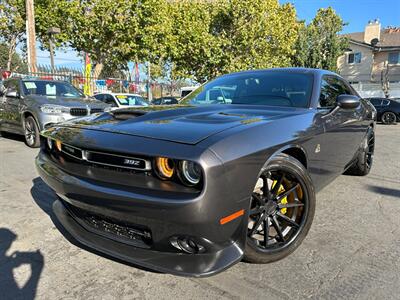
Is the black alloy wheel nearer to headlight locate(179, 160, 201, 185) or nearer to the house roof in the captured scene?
→ headlight locate(179, 160, 201, 185)

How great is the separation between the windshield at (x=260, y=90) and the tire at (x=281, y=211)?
89cm

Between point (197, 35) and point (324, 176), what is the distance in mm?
19294

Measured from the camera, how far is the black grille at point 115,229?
1.96 meters

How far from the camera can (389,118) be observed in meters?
16.7

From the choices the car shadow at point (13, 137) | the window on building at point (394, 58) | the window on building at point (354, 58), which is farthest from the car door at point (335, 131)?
the window on building at point (394, 58)

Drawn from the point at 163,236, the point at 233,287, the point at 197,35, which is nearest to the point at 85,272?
the point at 163,236

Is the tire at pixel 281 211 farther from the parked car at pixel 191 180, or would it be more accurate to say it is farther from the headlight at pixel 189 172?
the headlight at pixel 189 172

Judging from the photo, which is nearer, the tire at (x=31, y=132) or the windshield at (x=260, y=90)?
the windshield at (x=260, y=90)

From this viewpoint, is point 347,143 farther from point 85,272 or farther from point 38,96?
point 38,96

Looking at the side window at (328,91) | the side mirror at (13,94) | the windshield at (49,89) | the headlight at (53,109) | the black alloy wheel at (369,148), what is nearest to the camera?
the side window at (328,91)

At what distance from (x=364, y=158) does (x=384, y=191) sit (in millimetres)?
656

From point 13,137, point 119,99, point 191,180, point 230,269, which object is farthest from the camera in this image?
point 119,99

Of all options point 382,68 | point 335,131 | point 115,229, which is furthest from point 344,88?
point 382,68

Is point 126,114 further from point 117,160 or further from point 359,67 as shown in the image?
point 359,67
